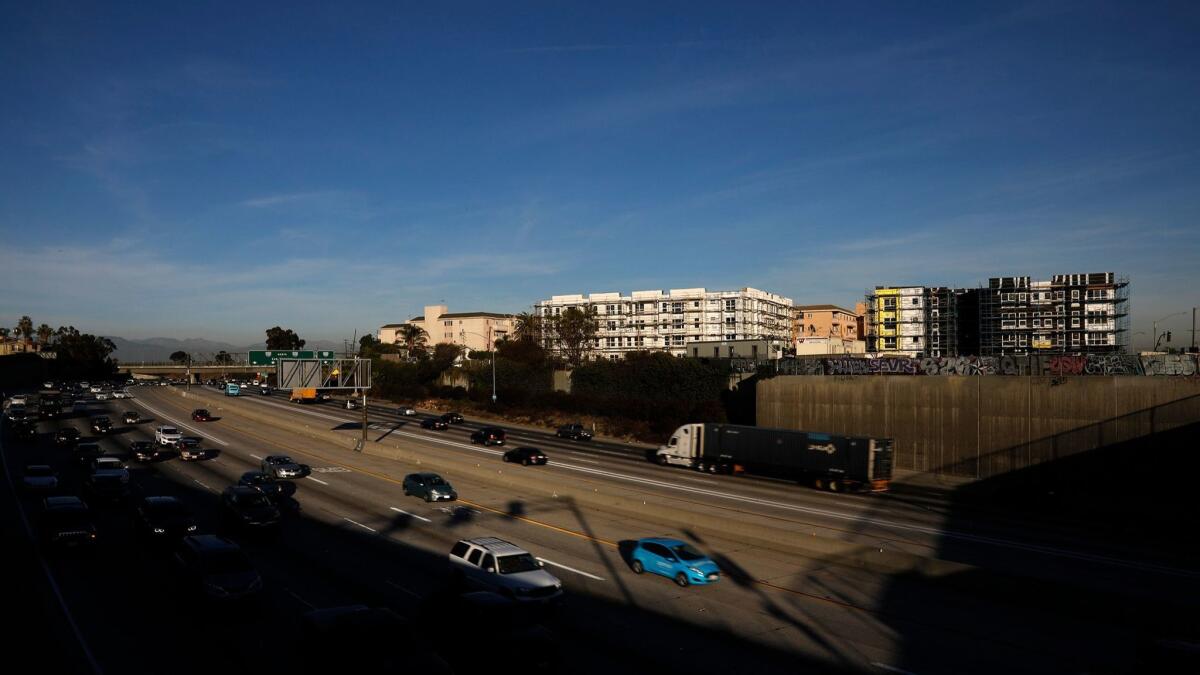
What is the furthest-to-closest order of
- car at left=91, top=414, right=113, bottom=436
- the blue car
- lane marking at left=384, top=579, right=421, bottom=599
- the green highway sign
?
car at left=91, top=414, right=113, bottom=436
the green highway sign
the blue car
lane marking at left=384, top=579, right=421, bottom=599

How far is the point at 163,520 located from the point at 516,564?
1302cm

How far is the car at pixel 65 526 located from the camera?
23.7 meters

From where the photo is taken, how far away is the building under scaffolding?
376 feet

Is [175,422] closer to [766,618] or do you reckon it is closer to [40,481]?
[40,481]

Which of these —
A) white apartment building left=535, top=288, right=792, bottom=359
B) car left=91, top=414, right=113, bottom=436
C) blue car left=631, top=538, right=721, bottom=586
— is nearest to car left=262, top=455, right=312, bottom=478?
blue car left=631, top=538, right=721, bottom=586

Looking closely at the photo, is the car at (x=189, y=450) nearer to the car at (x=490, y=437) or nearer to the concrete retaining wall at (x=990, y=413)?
the car at (x=490, y=437)

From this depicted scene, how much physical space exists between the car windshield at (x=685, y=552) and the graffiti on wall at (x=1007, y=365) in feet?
99.4

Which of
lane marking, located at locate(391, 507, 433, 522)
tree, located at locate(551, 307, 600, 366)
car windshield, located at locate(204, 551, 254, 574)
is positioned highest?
tree, located at locate(551, 307, 600, 366)

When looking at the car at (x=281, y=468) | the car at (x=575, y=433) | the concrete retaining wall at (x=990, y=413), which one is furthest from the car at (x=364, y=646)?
the car at (x=575, y=433)

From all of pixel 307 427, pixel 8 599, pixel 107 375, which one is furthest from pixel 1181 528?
pixel 107 375

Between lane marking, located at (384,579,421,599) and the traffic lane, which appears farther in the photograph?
lane marking, located at (384,579,421,599)

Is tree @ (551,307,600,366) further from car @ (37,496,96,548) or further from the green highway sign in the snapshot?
car @ (37,496,96,548)

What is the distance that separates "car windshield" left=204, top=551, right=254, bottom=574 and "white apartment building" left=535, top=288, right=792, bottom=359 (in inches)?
4455

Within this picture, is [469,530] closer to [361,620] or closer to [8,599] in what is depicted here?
[8,599]
